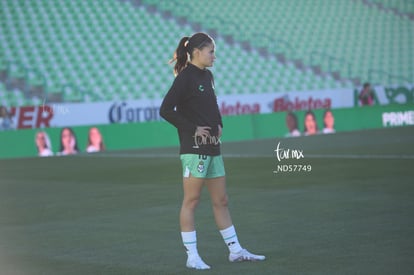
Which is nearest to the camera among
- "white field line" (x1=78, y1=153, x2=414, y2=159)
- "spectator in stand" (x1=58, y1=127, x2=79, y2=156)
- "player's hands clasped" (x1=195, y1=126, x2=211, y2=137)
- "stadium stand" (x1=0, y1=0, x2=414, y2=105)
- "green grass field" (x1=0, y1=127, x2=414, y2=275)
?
"player's hands clasped" (x1=195, y1=126, x2=211, y2=137)

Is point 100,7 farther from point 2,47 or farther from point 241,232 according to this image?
point 241,232

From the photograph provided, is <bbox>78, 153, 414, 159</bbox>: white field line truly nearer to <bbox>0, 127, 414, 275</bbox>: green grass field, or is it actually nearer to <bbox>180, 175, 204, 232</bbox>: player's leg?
<bbox>0, 127, 414, 275</bbox>: green grass field

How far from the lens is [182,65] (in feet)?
26.0

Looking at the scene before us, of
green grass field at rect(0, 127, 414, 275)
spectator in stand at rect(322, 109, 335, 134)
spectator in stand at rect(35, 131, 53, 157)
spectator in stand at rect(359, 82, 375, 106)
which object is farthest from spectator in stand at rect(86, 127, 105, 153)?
spectator in stand at rect(359, 82, 375, 106)

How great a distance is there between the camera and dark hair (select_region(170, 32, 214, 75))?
25.4 ft

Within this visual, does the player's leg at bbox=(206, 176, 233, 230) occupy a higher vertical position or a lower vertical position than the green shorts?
lower

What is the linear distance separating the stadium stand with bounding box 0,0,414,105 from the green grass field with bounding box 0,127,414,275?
11.1m

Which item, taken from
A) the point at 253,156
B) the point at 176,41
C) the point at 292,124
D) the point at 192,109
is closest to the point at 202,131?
the point at 192,109

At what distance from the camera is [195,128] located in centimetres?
773

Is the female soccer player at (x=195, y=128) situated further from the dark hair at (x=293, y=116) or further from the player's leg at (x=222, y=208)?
the dark hair at (x=293, y=116)

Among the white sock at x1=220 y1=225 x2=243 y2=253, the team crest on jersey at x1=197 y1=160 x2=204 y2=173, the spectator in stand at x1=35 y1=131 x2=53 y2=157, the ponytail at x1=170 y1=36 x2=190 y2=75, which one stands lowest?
the white sock at x1=220 y1=225 x2=243 y2=253

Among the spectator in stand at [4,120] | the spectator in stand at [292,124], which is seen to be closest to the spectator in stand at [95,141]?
the spectator in stand at [4,120]

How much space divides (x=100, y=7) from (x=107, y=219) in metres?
24.8

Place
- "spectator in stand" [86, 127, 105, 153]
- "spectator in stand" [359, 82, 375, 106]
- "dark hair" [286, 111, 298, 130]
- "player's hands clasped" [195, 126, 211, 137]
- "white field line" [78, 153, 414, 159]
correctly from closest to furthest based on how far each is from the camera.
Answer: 1. "player's hands clasped" [195, 126, 211, 137]
2. "white field line" [78, 153, 414, 159]
3. "spectator in stand" [86, 127, 105, 153]
4. "dark hair" [286, 111, 298, 130]
5. "spectator in stand" [359, 82, 375, 106]
